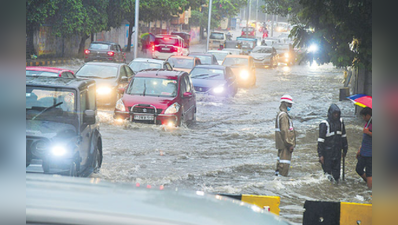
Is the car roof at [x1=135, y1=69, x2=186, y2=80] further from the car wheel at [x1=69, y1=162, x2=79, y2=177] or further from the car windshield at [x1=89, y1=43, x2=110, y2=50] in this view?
the car windshield at [x1=89, y1=43, x2=110, y2=50]

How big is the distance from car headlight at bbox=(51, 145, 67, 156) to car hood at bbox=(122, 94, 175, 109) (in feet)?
23.5

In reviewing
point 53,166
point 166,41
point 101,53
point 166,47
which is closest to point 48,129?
point 53,166

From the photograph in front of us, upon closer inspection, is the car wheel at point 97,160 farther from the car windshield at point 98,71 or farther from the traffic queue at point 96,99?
the car windshield at point 98,71

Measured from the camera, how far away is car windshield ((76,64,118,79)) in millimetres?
18639

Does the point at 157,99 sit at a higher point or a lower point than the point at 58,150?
higher

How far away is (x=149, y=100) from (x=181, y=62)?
38.1 ft

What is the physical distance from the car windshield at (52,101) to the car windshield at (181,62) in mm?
17575

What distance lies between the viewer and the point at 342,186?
1023cm

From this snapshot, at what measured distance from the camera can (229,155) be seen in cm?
1313

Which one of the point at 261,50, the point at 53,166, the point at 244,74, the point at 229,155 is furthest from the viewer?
the point at 261,50

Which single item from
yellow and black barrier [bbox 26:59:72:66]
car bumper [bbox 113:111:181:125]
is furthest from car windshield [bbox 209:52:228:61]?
car bumper [bbox 113:111:181:125]

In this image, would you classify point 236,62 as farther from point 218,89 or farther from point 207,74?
point 218,89

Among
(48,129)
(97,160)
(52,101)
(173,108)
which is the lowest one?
(97,160)
